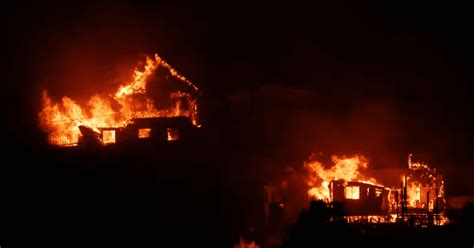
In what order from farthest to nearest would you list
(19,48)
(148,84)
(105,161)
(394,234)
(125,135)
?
1. (19,48)
2. (148,84)
3. (125,135)
4. (105,161)
5. (394,234)

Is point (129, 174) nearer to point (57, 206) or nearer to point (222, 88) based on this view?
point (57, 206)

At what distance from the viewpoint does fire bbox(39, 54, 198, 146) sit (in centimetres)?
3597

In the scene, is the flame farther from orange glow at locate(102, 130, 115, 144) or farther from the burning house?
orange glow at locate(102, 130, 115, 144)

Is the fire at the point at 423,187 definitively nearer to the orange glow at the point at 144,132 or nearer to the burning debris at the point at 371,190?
the burning debris at the point at 371,190

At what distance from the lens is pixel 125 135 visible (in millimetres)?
33938

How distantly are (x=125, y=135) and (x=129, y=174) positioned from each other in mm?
3945

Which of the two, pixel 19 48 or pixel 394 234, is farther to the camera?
pixel 19 48

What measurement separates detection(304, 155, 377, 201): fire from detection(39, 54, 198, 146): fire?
7.49 metres

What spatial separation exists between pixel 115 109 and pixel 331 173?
42.2ft

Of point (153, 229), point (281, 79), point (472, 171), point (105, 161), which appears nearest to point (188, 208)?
point (153, 229)

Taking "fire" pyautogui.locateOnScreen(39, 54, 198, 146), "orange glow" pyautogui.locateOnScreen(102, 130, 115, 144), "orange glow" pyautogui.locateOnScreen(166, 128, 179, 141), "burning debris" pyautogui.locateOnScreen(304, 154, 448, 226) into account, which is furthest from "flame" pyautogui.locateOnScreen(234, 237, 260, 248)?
"orange glow" pyautogui.locateOnScreen(102, 130, 115, 144)

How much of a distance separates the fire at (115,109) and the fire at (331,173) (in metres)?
7.49

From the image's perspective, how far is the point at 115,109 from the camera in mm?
36531

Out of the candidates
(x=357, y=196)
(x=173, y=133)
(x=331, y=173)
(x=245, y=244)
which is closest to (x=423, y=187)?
(x=357, y=196)
